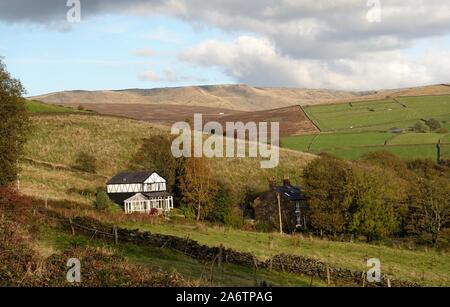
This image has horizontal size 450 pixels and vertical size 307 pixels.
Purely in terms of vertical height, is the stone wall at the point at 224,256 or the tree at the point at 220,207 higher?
the stone wall at the point at 224,256

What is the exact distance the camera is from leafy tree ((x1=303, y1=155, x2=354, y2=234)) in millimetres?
60219

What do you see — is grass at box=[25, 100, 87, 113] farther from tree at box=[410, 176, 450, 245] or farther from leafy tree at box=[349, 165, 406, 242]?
tree at box=[410, 176, 450, 245]

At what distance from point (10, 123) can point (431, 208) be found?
4595cm

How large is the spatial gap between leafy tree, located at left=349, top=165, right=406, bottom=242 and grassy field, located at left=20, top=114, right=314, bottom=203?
25.0 m

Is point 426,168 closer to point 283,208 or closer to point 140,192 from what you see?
point 283,208

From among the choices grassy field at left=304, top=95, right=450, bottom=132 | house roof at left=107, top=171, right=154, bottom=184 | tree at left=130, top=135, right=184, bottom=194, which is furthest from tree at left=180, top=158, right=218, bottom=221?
grassy field at left=304, top=95, right=450, bottom=132

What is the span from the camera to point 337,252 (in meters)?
44.4

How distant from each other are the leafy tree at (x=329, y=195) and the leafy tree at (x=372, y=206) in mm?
964

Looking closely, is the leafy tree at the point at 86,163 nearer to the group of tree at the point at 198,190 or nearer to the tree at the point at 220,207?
the group of tree at the point at 198,190

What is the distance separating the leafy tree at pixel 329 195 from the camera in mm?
60219

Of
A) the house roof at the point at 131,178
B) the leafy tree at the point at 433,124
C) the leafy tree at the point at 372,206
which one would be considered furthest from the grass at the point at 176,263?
the leafy tree at the point at 433,124

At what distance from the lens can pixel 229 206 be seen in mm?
72125

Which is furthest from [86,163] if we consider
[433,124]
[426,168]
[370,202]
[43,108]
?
[433,124]
